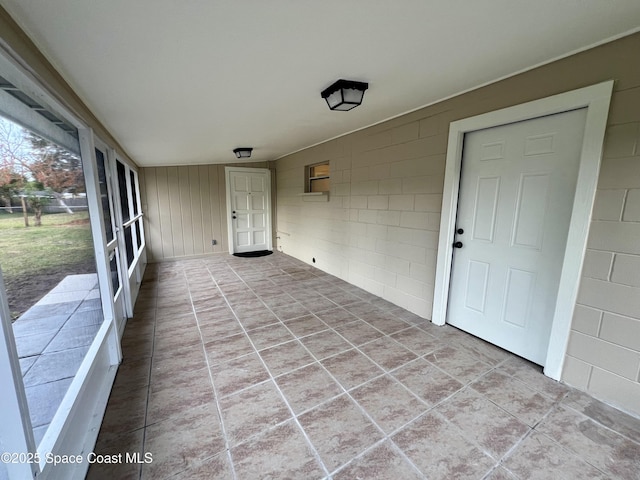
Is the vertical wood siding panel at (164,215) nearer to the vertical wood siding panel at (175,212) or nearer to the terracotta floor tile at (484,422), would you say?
the vertical wood siding panel at (175,212)

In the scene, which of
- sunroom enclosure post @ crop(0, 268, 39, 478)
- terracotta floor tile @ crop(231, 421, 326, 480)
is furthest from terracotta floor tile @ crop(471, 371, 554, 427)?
sunroom enclosure post @ crop(0, 268, 39, 478)

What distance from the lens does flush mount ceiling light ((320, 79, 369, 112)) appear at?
Answer: 1.95 metres

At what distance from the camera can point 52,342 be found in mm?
1353

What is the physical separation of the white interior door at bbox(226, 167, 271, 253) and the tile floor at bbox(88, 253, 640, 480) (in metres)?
3.41

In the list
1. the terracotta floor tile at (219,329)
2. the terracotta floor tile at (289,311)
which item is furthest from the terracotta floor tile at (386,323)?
the terracotta floor tile at (219,329)

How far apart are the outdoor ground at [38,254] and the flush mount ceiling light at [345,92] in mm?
1930

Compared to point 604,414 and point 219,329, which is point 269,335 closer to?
point 219,329

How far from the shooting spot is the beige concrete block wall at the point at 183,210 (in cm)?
532

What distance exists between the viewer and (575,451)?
4.58 feet

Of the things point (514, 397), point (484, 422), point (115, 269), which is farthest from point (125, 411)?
point (514, 397)

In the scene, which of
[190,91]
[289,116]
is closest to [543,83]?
[289,116]

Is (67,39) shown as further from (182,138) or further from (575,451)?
(575,451)

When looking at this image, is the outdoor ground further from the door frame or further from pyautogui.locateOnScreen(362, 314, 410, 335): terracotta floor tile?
the door frame

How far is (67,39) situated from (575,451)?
3328 millimetres
